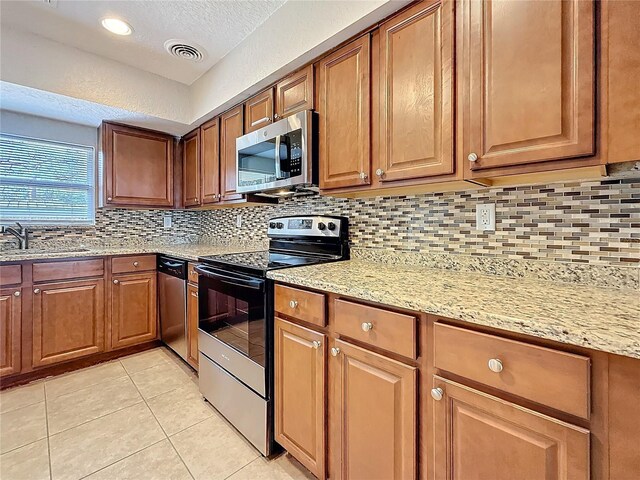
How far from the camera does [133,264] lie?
2598 mm

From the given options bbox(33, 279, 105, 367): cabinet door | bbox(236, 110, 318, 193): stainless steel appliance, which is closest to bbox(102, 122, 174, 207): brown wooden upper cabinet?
bbox(33, 279, 105, 367): cabinet door

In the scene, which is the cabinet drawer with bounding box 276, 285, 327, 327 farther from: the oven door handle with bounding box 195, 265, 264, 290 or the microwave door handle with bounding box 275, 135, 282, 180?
the microwave door handle with bounding box 275, 135, 282, 180

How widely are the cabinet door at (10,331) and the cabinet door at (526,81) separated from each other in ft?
9.90

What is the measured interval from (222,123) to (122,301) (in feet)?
5.85

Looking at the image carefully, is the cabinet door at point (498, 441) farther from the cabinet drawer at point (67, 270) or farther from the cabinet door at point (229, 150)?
the cabinet drawer at point (67, 270)

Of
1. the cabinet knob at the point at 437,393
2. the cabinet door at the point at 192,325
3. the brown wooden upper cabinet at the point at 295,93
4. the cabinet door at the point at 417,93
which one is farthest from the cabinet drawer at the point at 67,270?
the cabinet knob at the point at 437,393

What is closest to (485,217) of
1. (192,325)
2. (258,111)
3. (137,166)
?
(258,111)

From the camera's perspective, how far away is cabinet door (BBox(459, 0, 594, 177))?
0.87 m

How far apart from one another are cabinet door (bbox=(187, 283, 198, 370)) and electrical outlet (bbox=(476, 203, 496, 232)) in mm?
1849

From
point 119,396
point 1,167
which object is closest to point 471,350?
point 119,396

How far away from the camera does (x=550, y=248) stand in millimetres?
1169

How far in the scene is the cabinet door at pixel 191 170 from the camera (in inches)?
112

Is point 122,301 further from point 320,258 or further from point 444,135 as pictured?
point 444,135

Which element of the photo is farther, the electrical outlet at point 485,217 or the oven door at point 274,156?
the oven door at point 274,156
